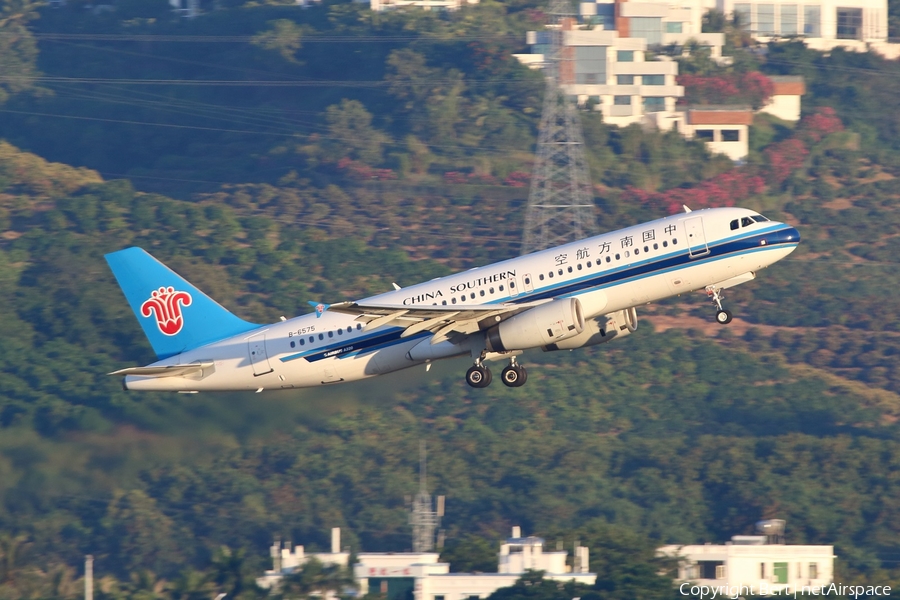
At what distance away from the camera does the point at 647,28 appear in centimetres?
17950

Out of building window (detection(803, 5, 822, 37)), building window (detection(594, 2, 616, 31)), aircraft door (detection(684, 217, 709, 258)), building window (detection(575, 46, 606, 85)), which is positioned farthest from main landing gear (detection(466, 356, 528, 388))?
building window (detection(803, 5, 822, 37))

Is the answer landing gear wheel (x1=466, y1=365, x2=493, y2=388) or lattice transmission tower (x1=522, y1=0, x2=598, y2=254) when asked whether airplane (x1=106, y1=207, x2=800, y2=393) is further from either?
lattice transmission tower (x1=522, y1=0, x2=598, y2=254)

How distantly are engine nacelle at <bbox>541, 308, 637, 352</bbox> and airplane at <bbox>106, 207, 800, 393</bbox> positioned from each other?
46 millimetres

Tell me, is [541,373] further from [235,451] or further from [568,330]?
[568,330]

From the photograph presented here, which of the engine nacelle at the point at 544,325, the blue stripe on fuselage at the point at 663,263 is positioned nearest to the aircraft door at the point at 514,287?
the blue stripe on fuselage at the point at 663,263

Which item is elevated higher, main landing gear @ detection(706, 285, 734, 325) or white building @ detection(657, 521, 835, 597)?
main landing gear @ detection(706, 285, 734, 325)

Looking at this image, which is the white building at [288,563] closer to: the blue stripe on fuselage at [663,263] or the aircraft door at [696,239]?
the blue stripe on fuselage at [663,263]

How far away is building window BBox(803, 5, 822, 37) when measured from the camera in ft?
648

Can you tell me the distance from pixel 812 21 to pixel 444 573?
437 ft

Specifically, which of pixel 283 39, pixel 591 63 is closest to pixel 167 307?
pixel 591 63

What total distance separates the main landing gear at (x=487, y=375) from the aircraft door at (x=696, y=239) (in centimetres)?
728

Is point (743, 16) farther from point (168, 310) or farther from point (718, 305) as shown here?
point (168, 310)

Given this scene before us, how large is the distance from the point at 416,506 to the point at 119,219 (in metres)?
50.7

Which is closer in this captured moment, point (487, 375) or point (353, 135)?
point (487, 375)
